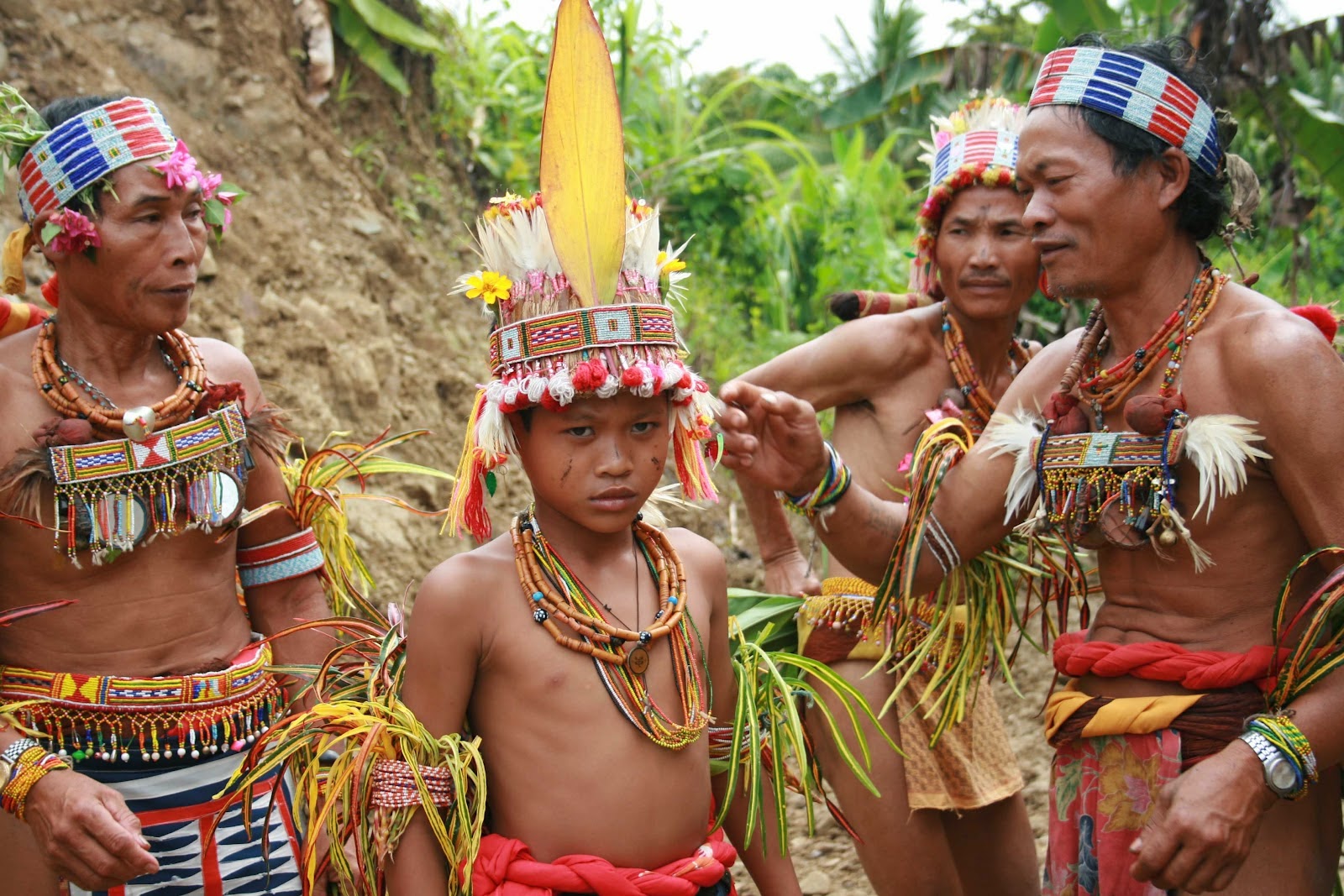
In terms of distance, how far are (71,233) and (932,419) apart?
7.54ft

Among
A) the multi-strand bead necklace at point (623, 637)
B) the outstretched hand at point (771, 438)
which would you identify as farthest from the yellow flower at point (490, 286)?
the outstretched hand at point (771, 438)

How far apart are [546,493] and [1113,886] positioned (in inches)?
61.6

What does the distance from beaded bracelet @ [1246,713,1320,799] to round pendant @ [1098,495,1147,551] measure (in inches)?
17.2

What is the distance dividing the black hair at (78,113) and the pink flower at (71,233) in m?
0.03

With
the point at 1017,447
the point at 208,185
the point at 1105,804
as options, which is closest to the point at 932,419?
the point at 1017,447

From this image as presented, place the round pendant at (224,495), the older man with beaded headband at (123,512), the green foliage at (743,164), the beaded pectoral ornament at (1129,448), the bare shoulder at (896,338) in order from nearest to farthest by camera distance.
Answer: the beaded pectoral ornament at (1129,448) < the older man with beaded headband at (123,512) < the round pendant at (224,495) < the bare shoulder at (896,338) < the green foliage at (743,164)

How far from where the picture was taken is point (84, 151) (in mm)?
2949

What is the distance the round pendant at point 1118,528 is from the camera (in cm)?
280

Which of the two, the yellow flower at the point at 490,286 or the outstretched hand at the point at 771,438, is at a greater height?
the yellow flower at the point at 490,286

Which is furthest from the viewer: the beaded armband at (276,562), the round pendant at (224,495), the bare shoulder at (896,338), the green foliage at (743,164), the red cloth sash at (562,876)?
the green foliage at (743,164)

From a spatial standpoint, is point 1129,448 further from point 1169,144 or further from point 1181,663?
point 1169,144

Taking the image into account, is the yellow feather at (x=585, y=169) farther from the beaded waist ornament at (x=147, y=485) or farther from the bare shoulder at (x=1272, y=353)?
the bare shoulder at (x=1272, y=353)

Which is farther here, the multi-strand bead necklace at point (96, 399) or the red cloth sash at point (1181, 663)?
the multi-strand bead necklace at point (96, 399)

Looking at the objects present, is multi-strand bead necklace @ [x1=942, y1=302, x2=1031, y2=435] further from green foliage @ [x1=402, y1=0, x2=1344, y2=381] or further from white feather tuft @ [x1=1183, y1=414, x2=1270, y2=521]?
green foliage @ [x1=402, y1=0, x2=1344, y2=381]
